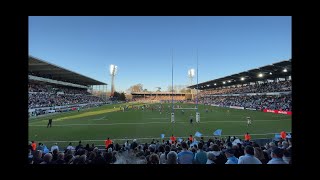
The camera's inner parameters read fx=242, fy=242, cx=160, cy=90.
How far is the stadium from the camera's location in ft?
25.3

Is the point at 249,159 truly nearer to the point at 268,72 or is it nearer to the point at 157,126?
the point at 157,126

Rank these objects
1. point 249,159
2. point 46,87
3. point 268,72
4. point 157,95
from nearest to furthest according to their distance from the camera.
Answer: point 249,159 < point 268,72 < point 46,87 < point 157,95

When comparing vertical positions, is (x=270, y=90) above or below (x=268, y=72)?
below

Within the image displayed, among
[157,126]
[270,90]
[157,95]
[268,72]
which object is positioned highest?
[268,72]

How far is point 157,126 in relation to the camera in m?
30.4

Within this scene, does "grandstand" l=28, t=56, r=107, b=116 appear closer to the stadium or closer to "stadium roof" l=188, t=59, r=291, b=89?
the stadium

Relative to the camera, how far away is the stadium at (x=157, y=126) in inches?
303

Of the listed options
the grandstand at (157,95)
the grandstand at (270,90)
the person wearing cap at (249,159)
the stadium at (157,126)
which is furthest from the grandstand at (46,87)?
the grandstand at (157,95)

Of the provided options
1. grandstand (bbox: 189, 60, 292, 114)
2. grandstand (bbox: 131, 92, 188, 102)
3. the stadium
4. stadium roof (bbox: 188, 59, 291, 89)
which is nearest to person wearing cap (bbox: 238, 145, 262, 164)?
the stadium

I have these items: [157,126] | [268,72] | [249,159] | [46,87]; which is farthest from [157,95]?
[249,159]

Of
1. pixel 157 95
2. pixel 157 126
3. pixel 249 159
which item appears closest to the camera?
pixel 249 159
